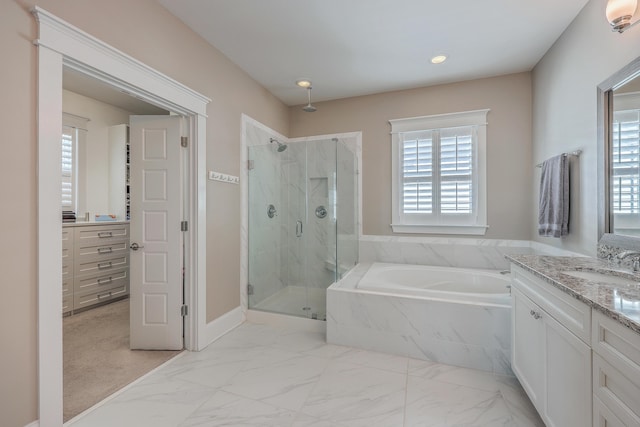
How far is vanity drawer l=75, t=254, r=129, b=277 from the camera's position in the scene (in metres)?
3.27

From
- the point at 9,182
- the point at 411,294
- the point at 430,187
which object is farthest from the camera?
the point at 430,187

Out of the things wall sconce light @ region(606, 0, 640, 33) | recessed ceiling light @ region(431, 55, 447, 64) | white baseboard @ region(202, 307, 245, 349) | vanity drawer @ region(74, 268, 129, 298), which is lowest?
white baseboard @ region(202, 307, 245, 349)

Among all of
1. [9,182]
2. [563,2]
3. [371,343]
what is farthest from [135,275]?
[563,2]

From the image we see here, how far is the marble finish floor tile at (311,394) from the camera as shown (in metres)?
1.60

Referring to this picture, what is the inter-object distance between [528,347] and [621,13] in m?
1.92

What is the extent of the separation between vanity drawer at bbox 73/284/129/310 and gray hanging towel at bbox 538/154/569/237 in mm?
4848

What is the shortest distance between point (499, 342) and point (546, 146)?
6.27ft

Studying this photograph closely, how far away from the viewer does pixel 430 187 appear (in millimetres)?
3334

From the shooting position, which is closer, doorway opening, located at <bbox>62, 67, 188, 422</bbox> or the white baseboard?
doorway opening, located at <bbox>62, 67, 188, 422</bbox>

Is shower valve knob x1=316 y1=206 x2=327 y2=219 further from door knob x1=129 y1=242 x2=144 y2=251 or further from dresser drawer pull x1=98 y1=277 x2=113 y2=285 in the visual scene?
dresser drawer pull x1=98 y1=277 x2=113 y2=285

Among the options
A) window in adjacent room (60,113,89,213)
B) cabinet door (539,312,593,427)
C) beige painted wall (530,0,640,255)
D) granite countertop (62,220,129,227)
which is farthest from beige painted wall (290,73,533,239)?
window in adjacent room (60,113,89,213)

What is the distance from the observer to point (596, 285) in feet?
3.97

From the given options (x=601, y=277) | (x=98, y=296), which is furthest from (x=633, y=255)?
(x=98, y=296)

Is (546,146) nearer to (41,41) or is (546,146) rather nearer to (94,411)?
(41,41)
